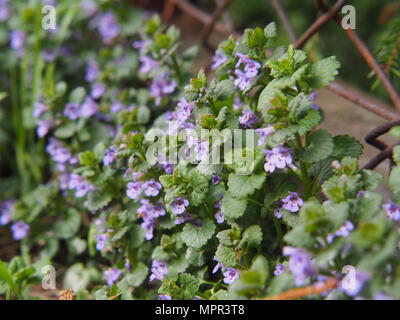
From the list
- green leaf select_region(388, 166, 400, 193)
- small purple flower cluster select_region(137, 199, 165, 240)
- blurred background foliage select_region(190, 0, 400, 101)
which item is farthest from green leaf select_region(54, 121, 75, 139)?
green leaf select_region(388, 166, 400, 193)

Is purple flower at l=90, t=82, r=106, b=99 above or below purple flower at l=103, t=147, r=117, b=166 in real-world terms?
above

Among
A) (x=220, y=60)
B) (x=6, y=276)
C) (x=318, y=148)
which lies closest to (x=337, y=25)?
(x=220, y=60)

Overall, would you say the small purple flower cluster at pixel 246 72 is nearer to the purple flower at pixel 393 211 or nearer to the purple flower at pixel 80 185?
the purple flower at pixel 393 211

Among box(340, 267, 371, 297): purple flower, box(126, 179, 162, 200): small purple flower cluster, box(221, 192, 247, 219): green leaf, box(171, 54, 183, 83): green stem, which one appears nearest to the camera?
box(340, 267, 371, 297): purple flower

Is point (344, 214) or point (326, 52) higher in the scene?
point (326, 52)

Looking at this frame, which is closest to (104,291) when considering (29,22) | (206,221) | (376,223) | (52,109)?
(206,221)

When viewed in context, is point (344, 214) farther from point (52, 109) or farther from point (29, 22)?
point (29, 22)

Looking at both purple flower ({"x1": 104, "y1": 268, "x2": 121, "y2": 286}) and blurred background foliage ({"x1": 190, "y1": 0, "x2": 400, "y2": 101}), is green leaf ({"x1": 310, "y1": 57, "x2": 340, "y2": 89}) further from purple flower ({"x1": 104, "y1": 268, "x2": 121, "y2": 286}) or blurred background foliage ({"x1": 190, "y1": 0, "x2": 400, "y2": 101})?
blurred background foliage ({"x1": 190, "y1": 0, "x2": 400, "y2": 101})
